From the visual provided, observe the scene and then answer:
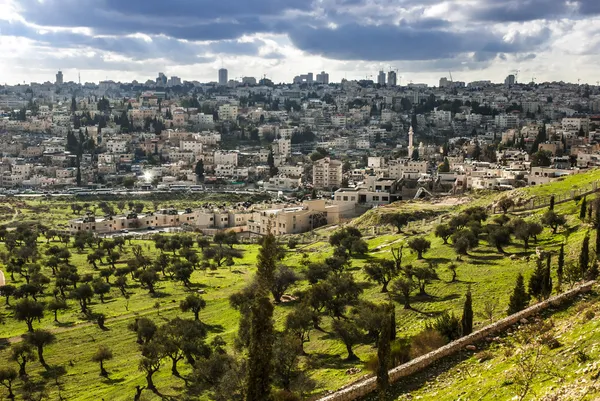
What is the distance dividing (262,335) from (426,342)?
10.2 meters

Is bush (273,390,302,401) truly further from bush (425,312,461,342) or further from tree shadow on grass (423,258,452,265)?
tree shadow on grass (423,258,452,265)

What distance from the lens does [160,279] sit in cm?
4162

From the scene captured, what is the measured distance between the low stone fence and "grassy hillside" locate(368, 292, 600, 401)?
225mm

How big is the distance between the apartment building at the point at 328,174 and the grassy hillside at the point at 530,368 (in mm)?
72705

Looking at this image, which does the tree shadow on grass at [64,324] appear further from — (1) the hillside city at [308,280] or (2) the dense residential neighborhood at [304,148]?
(2) the dense residential neighborhood at [304,148]

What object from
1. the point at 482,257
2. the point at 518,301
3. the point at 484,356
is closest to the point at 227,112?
the point at 482,257

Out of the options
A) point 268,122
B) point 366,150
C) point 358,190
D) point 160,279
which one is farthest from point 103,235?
point 268,122

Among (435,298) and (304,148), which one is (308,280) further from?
(304,148)

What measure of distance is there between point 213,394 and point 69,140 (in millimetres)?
113385

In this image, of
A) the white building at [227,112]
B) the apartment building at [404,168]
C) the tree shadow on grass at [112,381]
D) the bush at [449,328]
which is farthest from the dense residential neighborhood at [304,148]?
the bush at [449,328]

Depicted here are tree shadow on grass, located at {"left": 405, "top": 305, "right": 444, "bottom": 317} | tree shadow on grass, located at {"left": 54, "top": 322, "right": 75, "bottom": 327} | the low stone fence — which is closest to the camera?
the low stone fence

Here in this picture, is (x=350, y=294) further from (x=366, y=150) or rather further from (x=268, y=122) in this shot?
(x=268, y=122)

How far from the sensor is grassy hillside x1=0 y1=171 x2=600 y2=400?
2300cm

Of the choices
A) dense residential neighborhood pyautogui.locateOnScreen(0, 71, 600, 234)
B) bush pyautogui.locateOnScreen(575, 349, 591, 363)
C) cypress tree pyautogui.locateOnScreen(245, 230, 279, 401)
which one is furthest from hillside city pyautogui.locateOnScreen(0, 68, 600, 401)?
dense residential neighborhood pyautogui.locateOnScreen(0, 71, 600, 234)
